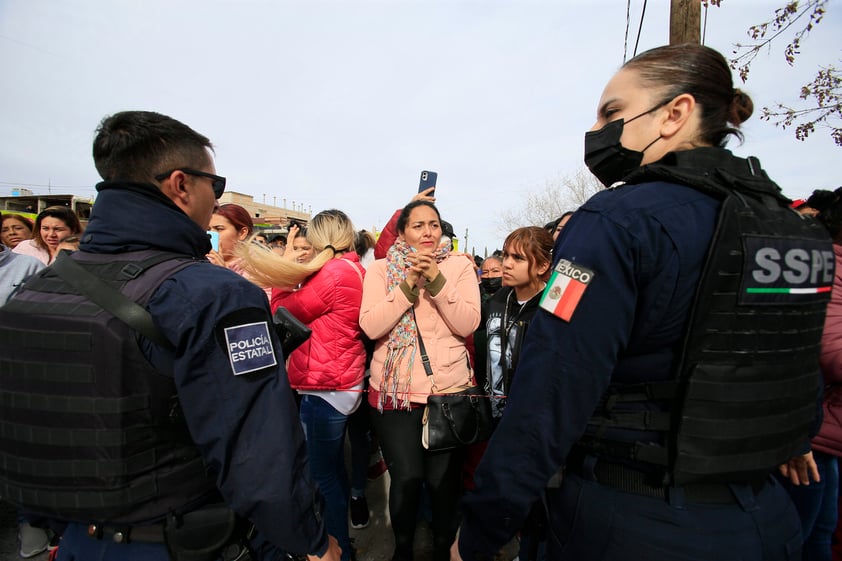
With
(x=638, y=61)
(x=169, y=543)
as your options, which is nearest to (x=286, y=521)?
(x=169, y=543)

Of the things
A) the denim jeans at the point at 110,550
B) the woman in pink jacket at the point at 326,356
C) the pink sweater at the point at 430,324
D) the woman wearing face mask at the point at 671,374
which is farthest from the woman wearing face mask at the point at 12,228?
the woman wearing face mask at the point at 671,374

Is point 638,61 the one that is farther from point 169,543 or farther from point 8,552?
point 8,552

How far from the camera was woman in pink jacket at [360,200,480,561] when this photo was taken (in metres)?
2.46

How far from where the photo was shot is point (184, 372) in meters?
1.15

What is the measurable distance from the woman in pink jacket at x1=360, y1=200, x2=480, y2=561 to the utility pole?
3.75m

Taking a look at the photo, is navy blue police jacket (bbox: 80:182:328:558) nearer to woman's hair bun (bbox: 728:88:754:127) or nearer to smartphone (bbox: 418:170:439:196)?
woman's hair bun (bbox: 728:88:754:127)

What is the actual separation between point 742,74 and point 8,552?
919cm

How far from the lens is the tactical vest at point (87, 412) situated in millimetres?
1152

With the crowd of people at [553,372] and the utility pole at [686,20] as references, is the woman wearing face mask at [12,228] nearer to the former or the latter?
the crowd of people at [553,372]

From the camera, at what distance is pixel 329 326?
9.01ft

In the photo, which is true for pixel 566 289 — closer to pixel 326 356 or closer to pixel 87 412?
pixel 87 412

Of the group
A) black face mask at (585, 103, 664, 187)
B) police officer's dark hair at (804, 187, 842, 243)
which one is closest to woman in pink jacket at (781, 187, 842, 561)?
police officer's dark hair at (804, 187, 842, 243)

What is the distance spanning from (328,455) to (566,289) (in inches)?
85.9

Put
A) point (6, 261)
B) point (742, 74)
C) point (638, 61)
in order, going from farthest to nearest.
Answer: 1. point (742, 74)
2. point (6, 261)
3. point (638, 61)
